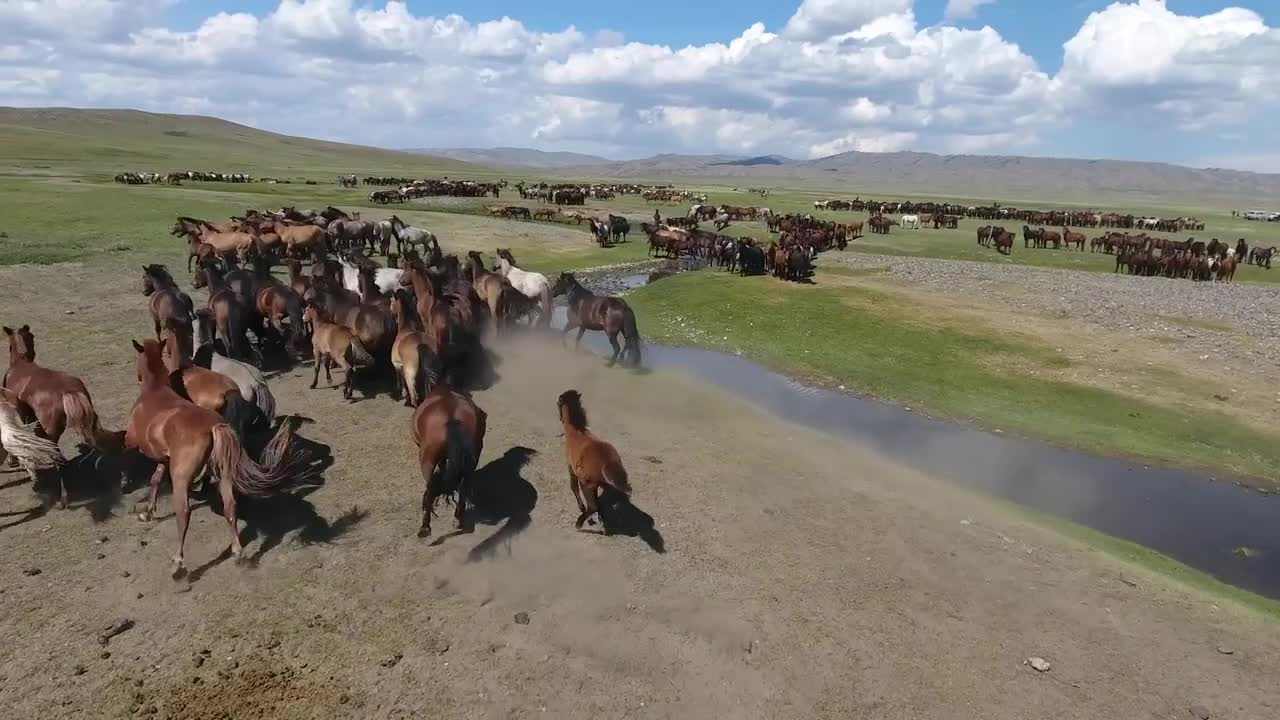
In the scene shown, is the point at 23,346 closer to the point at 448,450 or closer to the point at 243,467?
the point at 243,467

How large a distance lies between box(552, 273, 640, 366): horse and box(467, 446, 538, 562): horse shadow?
5261 millimetres

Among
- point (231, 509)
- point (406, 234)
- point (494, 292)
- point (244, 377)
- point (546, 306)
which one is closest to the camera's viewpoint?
point (231, 509)

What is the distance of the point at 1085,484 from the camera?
398 inches

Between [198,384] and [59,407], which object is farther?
[198,384]

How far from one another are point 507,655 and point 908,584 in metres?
4.19

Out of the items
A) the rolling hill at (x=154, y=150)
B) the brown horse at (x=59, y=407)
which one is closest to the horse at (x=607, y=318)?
the brown horse at (x=59, y=407)

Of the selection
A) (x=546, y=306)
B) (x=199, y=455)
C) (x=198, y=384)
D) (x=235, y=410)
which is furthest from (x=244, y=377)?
(x=546, y=306)

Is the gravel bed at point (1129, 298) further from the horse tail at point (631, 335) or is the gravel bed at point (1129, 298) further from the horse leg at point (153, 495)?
the horse leg at point (153, 495)

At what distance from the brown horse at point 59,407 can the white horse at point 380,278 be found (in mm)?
8780

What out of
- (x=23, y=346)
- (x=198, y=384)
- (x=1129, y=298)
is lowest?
(x=198, y=384)

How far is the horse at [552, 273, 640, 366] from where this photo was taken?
47.1ft

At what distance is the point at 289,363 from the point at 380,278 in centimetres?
464

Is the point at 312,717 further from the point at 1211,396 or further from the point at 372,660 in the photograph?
the point at 1211,396

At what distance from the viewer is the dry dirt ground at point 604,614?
17.3 feet
